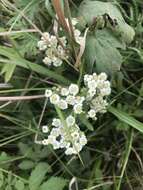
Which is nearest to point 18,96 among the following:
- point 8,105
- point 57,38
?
point 8,105

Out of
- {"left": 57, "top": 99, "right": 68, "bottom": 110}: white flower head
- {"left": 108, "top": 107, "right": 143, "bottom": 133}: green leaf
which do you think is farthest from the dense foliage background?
{"left": 57, "top": 99, "right": 68, "bottom": 110}: white flower head

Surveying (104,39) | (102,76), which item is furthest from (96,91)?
(104,39)

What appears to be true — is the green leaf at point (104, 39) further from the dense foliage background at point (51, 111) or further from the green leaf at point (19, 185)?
the green leaf at point (19, 185)

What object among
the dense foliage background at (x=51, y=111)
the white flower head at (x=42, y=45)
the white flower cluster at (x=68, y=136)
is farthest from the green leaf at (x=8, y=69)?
the white flower cluster at (x=68, y=136)

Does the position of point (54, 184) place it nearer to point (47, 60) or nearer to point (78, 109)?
point (78, 109)

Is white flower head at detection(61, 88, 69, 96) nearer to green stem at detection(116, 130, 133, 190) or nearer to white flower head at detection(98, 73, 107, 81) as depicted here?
white flower head at detection(98, 73, 107, 81)

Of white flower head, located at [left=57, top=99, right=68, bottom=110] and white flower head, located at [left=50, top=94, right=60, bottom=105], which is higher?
white flower head, located at [left=50, top=94, right=60, bottom=105]
